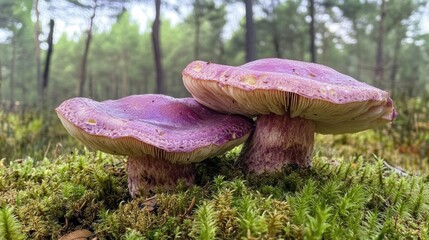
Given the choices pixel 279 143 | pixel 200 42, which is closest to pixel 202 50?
pixel 200 42

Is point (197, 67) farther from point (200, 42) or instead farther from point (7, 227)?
point (200, 42)

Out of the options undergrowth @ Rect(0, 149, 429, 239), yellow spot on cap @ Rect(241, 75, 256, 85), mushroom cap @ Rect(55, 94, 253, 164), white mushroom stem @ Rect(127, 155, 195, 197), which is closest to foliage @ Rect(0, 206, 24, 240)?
undergrowth @ Rect(0, 149, 429, 239)

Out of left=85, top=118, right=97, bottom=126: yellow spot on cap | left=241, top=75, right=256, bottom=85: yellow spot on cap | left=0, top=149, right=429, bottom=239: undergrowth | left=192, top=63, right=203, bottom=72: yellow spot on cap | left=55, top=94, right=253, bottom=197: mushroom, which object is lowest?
left=0, top=149, right=429, bottom=239: undergrowth

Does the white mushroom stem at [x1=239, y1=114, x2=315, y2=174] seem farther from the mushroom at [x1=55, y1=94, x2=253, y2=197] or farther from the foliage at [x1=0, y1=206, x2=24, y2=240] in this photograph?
the foliage at [x1=0, y1=206, x2=24, y2=240]

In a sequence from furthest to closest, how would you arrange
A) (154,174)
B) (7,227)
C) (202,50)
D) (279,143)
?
(202,50) → (279,143) → (154,174) → (7,227)

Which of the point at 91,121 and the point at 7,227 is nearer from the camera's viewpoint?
the point at 7,227
